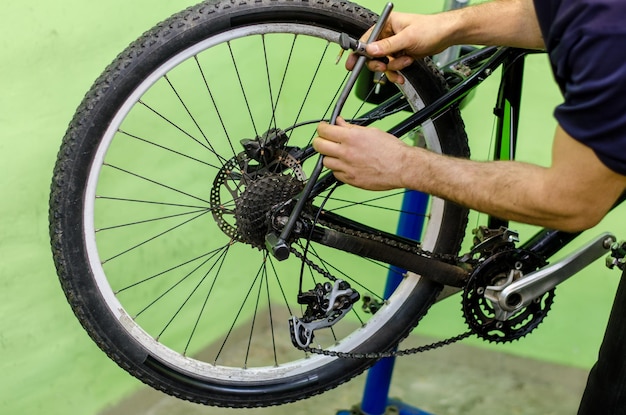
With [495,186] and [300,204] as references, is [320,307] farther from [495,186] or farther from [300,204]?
[495,186]

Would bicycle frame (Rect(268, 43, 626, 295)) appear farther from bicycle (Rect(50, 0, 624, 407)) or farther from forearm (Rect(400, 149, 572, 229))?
forearm (Rect(400, 149, 572, 229))

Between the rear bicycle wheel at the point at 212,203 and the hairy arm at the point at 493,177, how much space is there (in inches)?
5.1

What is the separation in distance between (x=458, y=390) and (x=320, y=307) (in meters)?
0.83

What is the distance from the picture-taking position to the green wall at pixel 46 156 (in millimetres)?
1337

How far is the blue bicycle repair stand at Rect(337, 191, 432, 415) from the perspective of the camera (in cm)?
149

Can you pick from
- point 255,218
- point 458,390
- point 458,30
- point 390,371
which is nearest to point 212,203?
point 255,218

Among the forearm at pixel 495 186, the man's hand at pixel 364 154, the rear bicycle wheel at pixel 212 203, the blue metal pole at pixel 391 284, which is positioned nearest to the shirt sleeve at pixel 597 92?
the forearm at pixel 495 186

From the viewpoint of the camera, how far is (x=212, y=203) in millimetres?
1238

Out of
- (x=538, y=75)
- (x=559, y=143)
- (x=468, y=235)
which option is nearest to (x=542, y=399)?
(x=468, y=235)

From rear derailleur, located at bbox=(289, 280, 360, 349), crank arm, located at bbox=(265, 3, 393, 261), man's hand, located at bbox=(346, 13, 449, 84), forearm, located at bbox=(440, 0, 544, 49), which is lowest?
rear derailleur, located at bbox=(289, 280, 360, 349)

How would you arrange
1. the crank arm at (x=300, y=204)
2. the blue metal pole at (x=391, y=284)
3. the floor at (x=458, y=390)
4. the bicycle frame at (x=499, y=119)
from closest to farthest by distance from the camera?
1. the crank arm at (x=300, y=204)
2. the bicycle frame at (x=499, y=119)
3. the blue metal pole at (x=391, y=284)
4. the floor at (x=458, y=390)

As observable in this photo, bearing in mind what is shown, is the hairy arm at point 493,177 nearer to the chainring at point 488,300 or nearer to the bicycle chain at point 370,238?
the bicycle chain at point 370,238

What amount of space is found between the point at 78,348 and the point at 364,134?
2.73 feet

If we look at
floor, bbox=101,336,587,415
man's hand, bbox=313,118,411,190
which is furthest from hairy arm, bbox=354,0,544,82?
floor, bbox=101,336,587,415
